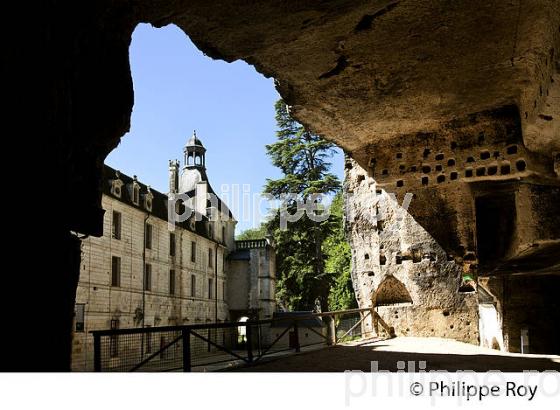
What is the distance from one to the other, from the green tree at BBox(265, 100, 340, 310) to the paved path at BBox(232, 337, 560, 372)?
55.4 feet

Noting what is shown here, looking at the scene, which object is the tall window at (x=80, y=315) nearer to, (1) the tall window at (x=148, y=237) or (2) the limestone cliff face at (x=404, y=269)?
(1) the tall window at (x=148, y=237)

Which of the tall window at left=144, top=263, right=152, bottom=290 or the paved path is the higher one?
the tall window at left=144, top=263, right=152, bottom=290

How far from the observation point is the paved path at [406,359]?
7.52 metres

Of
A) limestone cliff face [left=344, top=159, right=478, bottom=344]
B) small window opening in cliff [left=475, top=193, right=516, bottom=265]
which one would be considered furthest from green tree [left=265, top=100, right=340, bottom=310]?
small window opening in cliff [left=475, top=193, right=516, bottom=265]

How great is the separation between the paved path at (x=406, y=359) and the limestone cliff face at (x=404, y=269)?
1.20 m

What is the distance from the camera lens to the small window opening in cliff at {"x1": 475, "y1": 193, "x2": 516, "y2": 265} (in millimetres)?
8961

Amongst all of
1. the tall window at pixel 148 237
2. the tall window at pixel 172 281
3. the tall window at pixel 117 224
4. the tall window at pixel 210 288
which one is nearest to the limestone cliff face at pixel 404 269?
the tall window at pixel 117 224

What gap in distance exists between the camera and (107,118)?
5254mm

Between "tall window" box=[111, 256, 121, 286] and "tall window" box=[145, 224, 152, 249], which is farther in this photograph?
"tall window" box=[145, 224, 152, 249]

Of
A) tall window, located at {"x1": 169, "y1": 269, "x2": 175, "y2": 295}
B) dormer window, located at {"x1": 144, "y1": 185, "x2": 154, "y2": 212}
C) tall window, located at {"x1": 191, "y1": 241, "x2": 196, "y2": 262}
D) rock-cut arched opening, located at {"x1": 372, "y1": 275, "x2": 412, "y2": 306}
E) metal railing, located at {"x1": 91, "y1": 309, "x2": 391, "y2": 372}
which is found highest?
dormer window, located at {"x1": 144, "y1": 185, "x2": 154, "y2": 212}

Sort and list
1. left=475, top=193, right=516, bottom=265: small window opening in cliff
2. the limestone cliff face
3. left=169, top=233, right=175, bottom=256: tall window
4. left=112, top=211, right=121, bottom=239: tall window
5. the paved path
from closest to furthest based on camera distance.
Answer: the paved path < left=475, top=193, right=516, bottom=265: small window opening in cliff < the limestone cliff face < left=112, top=211, right=121, bottom=239: tall window < left=169, top=233, right=175, bottom=256: tall window

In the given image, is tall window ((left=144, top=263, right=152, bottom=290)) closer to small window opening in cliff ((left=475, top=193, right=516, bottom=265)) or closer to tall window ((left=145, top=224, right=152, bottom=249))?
tall window ((left=145, top=224, right=152, bottom=249))

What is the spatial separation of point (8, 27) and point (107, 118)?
1.35 metres

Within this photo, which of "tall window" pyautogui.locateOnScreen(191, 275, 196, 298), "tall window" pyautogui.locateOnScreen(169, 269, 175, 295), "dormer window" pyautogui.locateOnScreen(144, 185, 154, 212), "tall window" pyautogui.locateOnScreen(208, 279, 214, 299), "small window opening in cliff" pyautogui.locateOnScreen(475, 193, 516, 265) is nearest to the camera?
"small window opening in cliff" pyautogui.locateOnScreen(475, 193, 516, 265)
